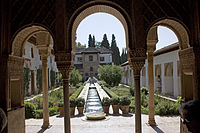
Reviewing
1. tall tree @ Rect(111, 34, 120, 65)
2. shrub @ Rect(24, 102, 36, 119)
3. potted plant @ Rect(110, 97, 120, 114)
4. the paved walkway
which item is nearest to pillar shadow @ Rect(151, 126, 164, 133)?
the paved walkway

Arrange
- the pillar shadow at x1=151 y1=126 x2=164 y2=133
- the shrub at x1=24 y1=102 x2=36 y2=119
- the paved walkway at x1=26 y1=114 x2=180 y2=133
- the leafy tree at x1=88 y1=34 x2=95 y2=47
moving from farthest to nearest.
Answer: the leafy tree at x1=88 y1=34 x2=95 y2=47, the shrub at x1=24 y1=102 x2=36 y2=119, the paved walkway at x1=26 y1=114 x2=180 y2=133, the pillar shadow at x1=151 y1=126 x2=164 y2=133

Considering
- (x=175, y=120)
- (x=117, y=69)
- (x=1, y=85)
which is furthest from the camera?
(x=117, y=69)

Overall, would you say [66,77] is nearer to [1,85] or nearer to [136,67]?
[1,85]

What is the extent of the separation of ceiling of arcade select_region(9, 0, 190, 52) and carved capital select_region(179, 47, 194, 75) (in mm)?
761

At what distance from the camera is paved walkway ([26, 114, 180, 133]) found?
653 centimetres

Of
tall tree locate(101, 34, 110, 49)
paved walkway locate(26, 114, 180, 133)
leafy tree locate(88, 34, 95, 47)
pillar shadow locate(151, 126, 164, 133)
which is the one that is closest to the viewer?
pillar shadow locate(151, 126, 164, 133)

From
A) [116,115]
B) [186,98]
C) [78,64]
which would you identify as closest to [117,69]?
[116,115]

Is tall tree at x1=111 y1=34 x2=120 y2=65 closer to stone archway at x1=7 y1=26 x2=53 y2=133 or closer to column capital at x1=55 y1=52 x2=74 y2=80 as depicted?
stone archway at x1=7 y1=26 x2=53 y2=133

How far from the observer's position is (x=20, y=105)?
5.26 m

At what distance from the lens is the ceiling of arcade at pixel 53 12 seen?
15.0ft

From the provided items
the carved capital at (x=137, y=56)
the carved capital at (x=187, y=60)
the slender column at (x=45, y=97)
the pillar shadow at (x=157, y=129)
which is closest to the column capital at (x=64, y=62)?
the carved capital at (x=137, y=56)

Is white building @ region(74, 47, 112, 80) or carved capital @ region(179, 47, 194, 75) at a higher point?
white building @ region(74, 47, 112, 80)

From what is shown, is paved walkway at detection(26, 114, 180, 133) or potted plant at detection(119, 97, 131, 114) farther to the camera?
potted plant at detection(119, 97, 131, 114)

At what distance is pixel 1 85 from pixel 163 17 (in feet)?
15.0
